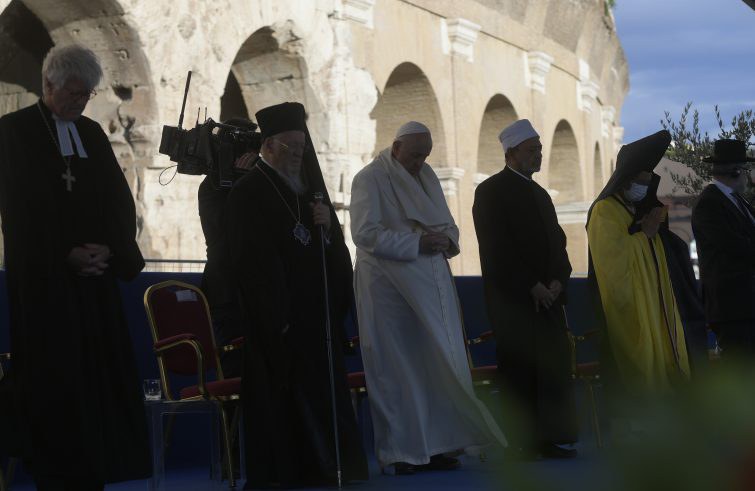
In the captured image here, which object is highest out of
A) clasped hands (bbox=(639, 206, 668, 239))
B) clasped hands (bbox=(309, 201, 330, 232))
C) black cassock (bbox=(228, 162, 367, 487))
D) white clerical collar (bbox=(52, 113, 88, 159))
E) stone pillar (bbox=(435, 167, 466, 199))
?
stone pillar (bbox=(435, 167, 466, 199))

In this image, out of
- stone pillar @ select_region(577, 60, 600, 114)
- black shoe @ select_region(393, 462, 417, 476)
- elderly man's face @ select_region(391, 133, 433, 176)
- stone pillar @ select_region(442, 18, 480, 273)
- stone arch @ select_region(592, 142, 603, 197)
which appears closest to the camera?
black shoe @ select_region(393, 462, 417, 476)

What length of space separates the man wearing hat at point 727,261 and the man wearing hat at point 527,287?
2.77ft

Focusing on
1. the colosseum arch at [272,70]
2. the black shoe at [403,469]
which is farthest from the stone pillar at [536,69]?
the black shoe at [403,469]

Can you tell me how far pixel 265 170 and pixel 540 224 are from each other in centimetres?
199

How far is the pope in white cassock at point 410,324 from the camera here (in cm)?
528

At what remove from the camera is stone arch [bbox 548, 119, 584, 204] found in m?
24.2

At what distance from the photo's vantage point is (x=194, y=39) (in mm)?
11094

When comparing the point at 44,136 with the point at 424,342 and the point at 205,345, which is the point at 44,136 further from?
the point at 424,342

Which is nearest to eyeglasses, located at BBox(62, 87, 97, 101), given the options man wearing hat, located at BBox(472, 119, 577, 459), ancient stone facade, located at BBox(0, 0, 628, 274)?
man wearing hat, located at BBox(472, 119, 577, 459)

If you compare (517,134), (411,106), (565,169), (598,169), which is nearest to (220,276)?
(517,134)

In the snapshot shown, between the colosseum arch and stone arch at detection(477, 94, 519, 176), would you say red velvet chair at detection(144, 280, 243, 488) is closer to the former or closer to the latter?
the colosseum arch

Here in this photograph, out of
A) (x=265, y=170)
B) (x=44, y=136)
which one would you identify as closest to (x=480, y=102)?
(x=265, y=170)

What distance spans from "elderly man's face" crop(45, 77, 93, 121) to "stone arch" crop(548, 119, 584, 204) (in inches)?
836

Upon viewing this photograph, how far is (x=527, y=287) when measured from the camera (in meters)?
5.95
